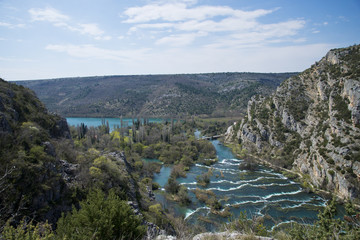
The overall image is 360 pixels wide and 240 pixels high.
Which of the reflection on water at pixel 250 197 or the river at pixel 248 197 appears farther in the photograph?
the reflection on water at pixel 250 197

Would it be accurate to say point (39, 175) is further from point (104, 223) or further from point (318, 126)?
point (318, 126)

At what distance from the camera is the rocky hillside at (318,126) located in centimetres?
4275

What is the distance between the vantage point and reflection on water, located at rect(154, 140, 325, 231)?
32969 millimetres

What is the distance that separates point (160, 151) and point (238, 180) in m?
28.8

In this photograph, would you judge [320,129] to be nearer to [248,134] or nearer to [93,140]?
[248,134]

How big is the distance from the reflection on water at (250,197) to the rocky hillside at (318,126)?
5.53 meters

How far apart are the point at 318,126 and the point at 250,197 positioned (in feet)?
99.6

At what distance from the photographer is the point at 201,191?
4119cm

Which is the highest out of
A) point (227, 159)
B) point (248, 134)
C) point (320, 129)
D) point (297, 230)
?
point (297, 230)

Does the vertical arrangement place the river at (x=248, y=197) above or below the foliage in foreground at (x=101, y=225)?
below

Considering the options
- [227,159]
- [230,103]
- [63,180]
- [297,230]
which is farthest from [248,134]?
[230,103]

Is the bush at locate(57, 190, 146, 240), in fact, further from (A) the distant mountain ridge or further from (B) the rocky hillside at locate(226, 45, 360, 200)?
(A) the distant mountain ridge

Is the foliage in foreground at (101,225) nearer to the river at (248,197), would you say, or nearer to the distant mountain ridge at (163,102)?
the river at (248,197)

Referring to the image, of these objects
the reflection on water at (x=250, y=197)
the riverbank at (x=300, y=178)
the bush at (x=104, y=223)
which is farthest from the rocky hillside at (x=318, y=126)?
the bush at (x=104, y=223)
